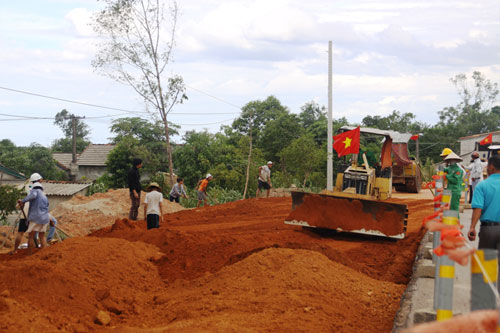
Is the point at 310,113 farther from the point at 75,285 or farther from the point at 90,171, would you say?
the point at 75,285

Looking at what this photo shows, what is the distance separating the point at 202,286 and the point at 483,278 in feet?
16.7

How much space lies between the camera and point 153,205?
11.3 m

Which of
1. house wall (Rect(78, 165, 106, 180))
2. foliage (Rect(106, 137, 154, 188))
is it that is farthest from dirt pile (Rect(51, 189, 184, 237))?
house wall (Rect(78, 165, 106, 180))

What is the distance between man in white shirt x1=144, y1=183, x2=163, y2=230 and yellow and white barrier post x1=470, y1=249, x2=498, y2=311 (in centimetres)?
899

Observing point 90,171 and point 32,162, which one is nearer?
point 32,162

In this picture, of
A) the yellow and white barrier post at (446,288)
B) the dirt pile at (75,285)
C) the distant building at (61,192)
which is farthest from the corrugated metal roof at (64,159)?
the yellow and white barrier post at (446,288)

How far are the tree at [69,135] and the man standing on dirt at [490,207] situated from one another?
66789 millimetres

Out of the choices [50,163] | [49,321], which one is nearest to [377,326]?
[49,321]

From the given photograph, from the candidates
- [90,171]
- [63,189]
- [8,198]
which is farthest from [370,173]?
[90,171]

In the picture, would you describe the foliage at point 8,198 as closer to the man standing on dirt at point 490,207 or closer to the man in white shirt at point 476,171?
the man in white shirt at point 476,171

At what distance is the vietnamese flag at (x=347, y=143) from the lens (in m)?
Result: 13.5

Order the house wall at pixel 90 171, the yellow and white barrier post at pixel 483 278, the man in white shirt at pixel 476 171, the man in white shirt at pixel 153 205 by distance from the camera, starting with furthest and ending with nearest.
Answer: the house wall at pixel 90 171, the man in white shirt at pixel 476 171, the man in white shirt at pixel 153 205, the yellow and white barrier post at pixel 483 278

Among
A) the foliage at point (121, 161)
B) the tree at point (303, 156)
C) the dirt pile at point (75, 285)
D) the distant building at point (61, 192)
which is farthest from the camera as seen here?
the foliage at point (121, 161)

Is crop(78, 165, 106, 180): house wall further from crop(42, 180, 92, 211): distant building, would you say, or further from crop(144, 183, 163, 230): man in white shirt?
crop(144, 183, 163, 230): man in white shirt
